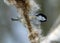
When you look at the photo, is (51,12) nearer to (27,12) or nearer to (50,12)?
(50,12)

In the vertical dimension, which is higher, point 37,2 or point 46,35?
point 37,2

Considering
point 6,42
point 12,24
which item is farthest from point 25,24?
point 6,42

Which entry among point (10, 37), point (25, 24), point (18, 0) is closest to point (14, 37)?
point (10, 37)

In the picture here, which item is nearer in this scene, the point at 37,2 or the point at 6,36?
the point at 37,2

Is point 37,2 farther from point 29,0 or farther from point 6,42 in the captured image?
point 6,42

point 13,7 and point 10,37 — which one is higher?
point 13,7

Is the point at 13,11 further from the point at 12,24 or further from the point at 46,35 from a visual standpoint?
the point at 46,35

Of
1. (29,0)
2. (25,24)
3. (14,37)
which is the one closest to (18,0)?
(29,0)

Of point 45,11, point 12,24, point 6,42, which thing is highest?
point 45,11

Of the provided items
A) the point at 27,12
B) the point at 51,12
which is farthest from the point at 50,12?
the point at 27,12

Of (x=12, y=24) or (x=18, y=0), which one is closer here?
(x=18, y=0)
